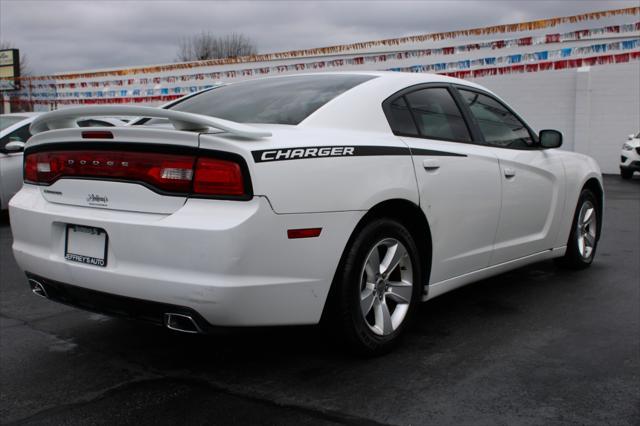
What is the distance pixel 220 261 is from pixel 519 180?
102 inches

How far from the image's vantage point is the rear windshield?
367 centimetres

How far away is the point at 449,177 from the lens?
3.99 metres

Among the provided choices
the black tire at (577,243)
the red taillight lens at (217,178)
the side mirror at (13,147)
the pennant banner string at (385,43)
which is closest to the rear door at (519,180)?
the black tire at (577,243)

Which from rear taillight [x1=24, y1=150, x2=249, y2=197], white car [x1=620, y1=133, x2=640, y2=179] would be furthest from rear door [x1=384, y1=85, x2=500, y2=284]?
white car [x1=620, y1=133, x2=640, y2=179]

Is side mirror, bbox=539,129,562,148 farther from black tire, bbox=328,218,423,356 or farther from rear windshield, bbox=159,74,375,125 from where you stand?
black tire, bbox=328,218,423,356

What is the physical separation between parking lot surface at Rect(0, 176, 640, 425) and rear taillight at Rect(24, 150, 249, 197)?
727 mm

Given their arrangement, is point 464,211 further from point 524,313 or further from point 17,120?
point 17,120

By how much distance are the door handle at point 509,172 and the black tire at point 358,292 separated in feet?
3.77

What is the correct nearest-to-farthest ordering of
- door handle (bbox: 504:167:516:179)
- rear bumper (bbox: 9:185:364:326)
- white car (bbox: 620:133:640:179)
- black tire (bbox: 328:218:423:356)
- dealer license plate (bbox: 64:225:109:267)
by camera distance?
rear bumper (bbox: 9:185:364:326), dealer license plate (bbox: 64:225:109:267), black tire (bbox: 328:218:423:356), door handle (bbox: 504:167:516:179), white car (bbox: 620:133:640:179)

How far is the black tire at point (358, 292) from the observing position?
131 inches

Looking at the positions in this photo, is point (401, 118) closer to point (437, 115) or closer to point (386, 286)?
point (437, 115)

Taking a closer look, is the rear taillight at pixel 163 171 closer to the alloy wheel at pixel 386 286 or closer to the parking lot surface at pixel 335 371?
the parking lot surface at pixel 335 371

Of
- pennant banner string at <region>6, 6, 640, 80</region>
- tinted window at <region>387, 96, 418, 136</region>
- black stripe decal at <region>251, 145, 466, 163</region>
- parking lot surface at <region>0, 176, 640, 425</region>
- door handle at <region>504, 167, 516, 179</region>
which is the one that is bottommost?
parking lot surface at <region>0, 176, 640, 425</region>

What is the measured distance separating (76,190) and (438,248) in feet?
6.58
